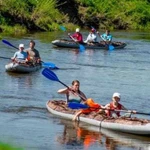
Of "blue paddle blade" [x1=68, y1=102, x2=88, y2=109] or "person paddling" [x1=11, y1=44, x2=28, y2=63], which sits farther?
"person paddling" [x1=11, y1=44, x2=28, y2=63]

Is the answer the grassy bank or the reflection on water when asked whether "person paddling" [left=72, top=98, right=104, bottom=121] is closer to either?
the reflection on water

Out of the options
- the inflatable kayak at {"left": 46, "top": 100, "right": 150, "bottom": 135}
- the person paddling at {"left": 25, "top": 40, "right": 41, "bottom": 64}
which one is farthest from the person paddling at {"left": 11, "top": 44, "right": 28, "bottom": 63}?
the inflatable kayak at {"left": 46, "top": 100, "right": 150, "bottom": 135}

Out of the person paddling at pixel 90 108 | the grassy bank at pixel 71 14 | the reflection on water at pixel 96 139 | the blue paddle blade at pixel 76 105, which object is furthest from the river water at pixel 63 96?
the grassy bank at pixel 71 14

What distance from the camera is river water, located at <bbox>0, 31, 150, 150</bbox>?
1359cm

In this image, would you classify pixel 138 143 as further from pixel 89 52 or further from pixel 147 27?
pixel 147 27

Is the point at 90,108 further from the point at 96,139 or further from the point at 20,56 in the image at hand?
the point at 20,56

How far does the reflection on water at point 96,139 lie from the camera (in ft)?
43.8

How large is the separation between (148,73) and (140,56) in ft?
21.0

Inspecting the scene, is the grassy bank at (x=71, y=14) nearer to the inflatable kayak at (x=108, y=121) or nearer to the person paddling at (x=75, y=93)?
the person paddling at (x=75, y=93)

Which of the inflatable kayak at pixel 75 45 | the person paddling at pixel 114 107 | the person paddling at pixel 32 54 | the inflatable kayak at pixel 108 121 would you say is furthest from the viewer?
the inflatable kayak at pixel 75 45

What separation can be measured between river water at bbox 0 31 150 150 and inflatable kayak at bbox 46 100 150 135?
0.48ft

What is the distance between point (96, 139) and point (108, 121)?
0.82m

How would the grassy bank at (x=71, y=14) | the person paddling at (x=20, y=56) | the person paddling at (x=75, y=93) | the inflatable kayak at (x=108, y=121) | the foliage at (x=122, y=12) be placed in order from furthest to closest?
the foliage at (x=122, y=12), the grassy bank at (x=71, y=14), the person paddling at (x=20, y=56), the person paddling at (x=75, y=93), the inflatable kayak at (x=108, y=121)

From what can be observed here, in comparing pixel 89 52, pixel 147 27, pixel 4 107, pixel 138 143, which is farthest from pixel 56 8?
pixel 138 143
